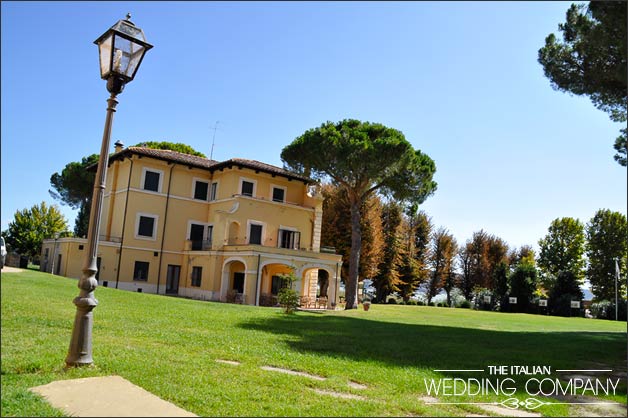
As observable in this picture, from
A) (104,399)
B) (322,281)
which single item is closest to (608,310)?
(322,281)

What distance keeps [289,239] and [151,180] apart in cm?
981

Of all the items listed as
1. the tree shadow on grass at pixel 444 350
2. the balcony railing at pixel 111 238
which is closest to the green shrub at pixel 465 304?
the balcony railing at pixel 111 238

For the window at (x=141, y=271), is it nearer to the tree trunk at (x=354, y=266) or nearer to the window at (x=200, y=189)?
the window at (x=200, y=189)

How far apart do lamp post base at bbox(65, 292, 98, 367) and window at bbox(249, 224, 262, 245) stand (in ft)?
86.8

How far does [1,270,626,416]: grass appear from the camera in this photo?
16.3 ft

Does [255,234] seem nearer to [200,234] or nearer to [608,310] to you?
[200,234]

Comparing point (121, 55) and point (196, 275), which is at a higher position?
point (121, 55)

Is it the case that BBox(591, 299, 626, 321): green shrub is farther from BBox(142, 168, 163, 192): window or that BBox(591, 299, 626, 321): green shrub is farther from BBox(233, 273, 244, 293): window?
BBox(142, 168, 163, 192): window

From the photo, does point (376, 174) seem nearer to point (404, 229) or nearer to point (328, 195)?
point (328, 195)

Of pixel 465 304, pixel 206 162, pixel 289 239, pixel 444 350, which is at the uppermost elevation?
pixel 206 162

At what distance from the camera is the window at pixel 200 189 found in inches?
1337

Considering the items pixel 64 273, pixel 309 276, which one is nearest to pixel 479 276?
pixel 309 276

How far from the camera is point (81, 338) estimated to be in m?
5.66

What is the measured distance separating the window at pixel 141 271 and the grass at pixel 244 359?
18.1 m
